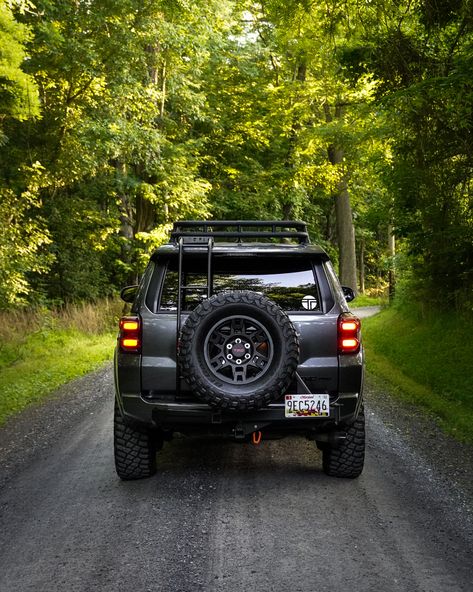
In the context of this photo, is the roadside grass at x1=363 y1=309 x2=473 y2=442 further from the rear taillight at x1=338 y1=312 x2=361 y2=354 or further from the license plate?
the license plate

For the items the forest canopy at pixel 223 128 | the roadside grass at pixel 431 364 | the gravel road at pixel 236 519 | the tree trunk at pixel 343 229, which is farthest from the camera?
the tree trunk at pixel 343 229

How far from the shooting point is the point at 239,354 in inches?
184

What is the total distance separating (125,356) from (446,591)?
282cm

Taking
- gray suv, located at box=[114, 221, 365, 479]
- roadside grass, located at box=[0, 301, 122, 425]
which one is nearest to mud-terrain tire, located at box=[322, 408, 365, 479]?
gray suv, located at box=[114, 221, 365, 479]

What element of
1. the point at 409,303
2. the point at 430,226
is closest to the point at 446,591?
the point at 430,226

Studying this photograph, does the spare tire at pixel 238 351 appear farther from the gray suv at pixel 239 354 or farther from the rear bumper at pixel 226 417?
the rear bumper at pixel 226 417

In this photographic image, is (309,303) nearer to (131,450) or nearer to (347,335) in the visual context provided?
(347,335)

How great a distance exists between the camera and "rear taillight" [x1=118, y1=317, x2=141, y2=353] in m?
4.96

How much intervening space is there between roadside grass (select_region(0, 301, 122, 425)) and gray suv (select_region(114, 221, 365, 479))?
13.2 ft

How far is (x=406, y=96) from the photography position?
7.77 meters

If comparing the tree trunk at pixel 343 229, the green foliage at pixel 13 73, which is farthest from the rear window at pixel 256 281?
the tree trunk at pixel 343 229

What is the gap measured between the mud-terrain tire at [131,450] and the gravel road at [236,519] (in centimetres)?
11

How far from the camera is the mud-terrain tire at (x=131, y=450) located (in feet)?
17.2

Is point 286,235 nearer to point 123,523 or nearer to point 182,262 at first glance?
point 182,262
